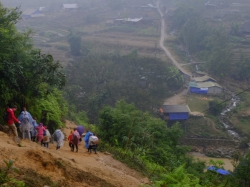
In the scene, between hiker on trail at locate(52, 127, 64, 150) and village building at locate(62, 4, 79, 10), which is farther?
village building at locate(62, 4, 79, 10)

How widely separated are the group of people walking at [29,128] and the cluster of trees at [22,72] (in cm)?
105

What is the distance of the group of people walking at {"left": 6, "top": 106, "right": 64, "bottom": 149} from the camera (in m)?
8.23

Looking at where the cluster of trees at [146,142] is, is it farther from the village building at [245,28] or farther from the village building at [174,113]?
the village building at [245,28]

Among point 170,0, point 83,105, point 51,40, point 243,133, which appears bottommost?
point 243,133

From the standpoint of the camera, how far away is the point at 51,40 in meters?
53.0

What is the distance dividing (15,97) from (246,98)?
30333mm

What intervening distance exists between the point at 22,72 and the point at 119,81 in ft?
77.8

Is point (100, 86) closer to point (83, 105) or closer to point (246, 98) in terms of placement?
point (83, 105)

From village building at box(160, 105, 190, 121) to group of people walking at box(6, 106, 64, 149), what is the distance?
20.4 m

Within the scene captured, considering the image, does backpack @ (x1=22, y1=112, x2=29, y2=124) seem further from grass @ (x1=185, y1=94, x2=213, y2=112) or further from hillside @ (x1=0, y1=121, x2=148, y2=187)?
grass @ (x1=185, y1=94, x2=213, y2=112)

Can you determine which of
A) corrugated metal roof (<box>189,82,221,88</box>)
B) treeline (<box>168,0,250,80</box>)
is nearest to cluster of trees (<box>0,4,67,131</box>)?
corrugated metal roof (<box>189,82,221,88</box>)

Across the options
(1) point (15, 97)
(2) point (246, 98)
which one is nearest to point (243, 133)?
(2) point (246, 98)

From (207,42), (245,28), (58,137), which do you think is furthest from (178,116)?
(245,28)

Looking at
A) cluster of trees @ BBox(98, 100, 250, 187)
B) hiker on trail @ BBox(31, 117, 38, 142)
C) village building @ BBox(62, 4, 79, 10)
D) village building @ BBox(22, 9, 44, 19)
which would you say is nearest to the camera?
hiker on trail @ BBox(31, 117, 38, 142)
